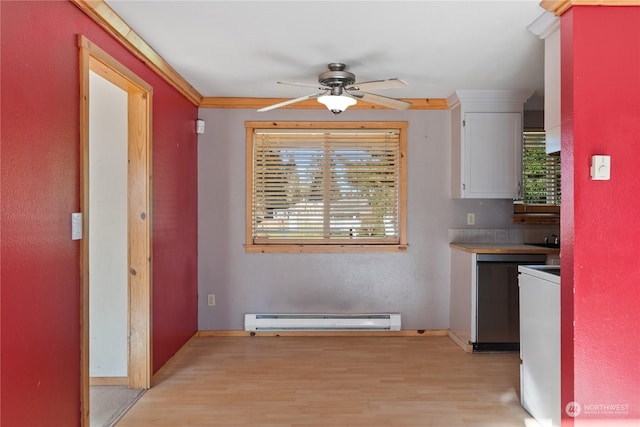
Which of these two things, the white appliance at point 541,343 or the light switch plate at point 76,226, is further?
the white appliance at point 541,343

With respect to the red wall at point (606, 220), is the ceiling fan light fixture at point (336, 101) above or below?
above

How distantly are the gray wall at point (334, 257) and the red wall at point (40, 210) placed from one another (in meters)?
1.78

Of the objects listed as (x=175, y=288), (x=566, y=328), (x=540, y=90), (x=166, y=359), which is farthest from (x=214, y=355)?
(x=540, y=90)

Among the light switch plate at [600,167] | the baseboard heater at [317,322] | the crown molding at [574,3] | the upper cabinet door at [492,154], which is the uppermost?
the crown molding at [574,3]

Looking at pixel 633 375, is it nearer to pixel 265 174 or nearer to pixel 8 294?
pixel 8 294

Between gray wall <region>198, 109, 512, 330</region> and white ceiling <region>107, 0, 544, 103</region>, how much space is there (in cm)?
64

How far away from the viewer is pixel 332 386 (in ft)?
9.02

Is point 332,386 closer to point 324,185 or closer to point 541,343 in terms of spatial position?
point 541,343

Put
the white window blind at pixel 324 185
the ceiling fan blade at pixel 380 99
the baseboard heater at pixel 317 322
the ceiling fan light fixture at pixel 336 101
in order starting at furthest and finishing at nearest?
the white window blind at pixel 324 185 < the baseboard heater at pixel 317 322 < the ceiling fan blade at pixel 380 99 < the ceiling fan light fixture at pixel 336 101

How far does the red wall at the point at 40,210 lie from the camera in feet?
4.86

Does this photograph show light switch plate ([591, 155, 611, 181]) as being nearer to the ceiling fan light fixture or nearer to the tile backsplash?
the ceiling fan light fixture

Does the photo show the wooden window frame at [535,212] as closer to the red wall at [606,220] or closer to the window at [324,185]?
the window at [324,185]

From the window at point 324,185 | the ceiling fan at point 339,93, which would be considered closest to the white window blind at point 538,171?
the window at point 324,185

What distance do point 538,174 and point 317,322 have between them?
8.53 ft
